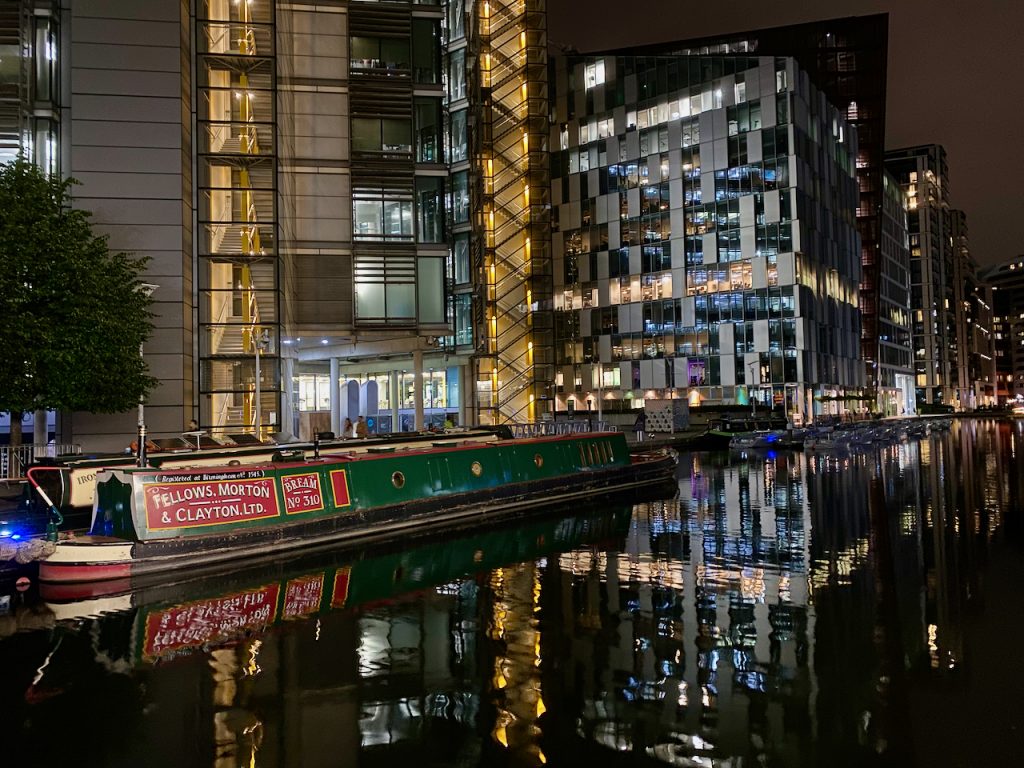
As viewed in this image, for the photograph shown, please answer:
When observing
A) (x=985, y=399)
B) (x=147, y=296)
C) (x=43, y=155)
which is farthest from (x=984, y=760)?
(x=985, y=399)

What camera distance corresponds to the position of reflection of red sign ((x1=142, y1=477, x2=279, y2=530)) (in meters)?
15.7

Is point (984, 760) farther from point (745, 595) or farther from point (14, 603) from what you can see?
point (14, 603)

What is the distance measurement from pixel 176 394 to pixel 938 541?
26627 mm

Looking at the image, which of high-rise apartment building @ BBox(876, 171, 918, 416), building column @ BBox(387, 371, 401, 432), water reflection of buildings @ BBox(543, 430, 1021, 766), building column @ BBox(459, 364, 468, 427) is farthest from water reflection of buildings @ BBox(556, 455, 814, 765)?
high-rise apartment building @ BBox(876, 171, 918, 416)

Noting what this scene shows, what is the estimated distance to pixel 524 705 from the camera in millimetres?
8562

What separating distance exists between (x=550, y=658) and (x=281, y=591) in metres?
6.00

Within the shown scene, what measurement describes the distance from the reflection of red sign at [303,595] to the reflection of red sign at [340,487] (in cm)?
364

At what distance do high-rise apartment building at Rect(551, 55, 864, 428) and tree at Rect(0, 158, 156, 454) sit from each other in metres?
62.2

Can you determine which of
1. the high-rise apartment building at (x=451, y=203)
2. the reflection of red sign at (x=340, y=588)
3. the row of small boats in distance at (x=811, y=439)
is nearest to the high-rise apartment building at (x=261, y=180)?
the high-rise apartment building at (x=451, y=203)

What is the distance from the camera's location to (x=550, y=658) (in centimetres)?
1006

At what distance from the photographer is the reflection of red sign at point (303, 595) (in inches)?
497

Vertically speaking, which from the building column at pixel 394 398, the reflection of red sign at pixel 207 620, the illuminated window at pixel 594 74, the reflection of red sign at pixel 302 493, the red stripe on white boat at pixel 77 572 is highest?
the illuminated window at pixel 594 74

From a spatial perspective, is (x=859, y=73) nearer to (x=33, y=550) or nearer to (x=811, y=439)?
(x=811, y=439)

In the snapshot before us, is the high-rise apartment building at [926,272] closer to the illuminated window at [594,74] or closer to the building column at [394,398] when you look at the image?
the illuminated window at [594,74]
